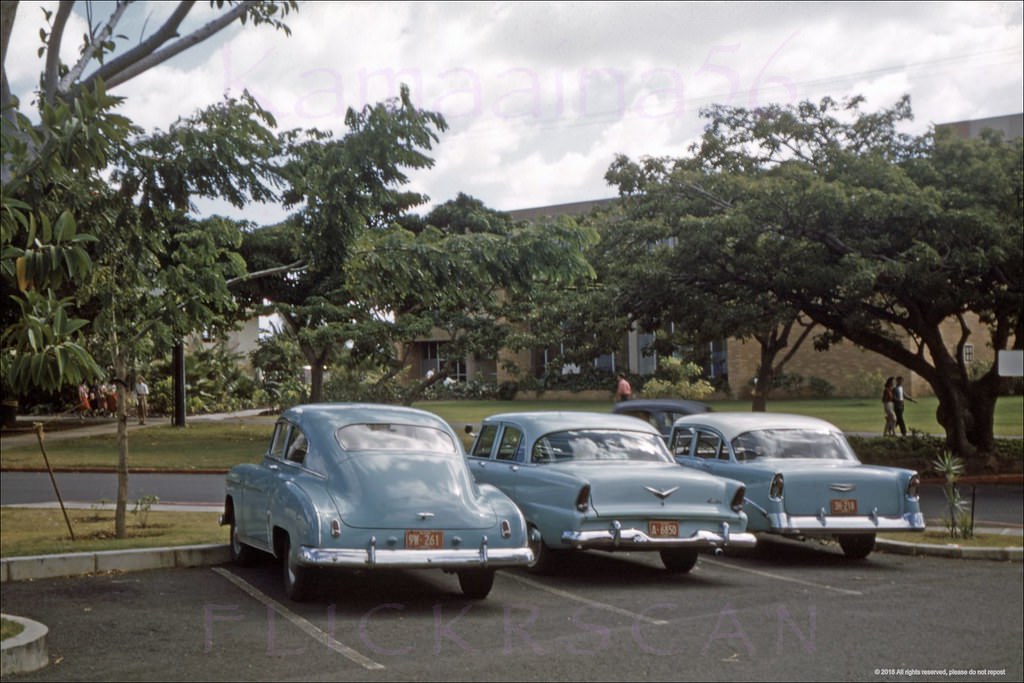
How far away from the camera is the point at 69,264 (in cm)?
395

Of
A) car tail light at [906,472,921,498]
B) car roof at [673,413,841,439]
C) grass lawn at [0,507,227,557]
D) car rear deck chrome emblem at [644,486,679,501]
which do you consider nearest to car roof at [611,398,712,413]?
grass lawn at [0,507,227,557]

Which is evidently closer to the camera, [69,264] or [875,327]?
[69,264]

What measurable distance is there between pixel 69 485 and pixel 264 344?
1008 inches

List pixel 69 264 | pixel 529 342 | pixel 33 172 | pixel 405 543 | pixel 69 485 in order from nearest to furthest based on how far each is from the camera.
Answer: pixel 405 543, pixel 69 264, pixel 33 172, pixel 529 342, pixel 69 485

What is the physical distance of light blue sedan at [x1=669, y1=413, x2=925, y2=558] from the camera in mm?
10617

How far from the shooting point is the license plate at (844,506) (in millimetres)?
11078

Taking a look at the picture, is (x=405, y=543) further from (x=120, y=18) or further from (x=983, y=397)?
(x=983, y=397)

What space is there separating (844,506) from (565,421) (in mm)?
5639

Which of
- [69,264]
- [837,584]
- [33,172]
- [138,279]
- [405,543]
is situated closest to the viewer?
[405,543]

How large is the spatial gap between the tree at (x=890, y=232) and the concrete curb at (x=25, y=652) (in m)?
24.7

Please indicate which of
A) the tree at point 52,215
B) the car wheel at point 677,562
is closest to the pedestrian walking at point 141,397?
the tree at point 52,215

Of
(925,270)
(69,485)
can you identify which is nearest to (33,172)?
(69,485)

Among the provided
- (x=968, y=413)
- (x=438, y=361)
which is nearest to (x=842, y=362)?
(x=968, y=413)

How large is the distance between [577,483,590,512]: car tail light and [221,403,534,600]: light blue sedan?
79.2 inches
